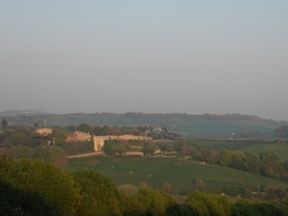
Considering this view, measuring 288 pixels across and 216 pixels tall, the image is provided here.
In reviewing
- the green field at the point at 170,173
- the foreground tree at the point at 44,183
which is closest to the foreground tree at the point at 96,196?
the foreground tree at the point at 44,183

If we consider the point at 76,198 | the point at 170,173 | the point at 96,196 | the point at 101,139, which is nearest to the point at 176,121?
the point at 101,139

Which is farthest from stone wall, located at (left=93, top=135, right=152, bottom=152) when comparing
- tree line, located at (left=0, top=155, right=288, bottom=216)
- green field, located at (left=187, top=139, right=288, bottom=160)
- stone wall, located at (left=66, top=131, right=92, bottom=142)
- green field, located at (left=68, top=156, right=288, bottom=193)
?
tree line, located at (left=0, top=155, right=288, bottom=216)

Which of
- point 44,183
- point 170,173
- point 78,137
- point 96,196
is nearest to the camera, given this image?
point 44,183

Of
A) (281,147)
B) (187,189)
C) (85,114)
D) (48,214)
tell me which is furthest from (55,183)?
(85,114)

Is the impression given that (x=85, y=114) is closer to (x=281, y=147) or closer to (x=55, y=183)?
(x=281, y=147)

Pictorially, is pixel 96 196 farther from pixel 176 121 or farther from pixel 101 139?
pixel 176 121

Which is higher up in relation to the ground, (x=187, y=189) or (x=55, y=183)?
(x=55, y=183)

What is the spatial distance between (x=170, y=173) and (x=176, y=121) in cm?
13025

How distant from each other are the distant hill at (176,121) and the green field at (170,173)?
97.1 metres

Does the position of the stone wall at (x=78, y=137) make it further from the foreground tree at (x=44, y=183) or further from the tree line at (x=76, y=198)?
the foreground tree at (x=44, y=183)

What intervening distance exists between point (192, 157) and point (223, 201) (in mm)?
40247

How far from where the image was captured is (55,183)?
19875 mm

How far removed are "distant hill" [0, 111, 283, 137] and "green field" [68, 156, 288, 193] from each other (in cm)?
9710

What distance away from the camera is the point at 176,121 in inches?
7288
